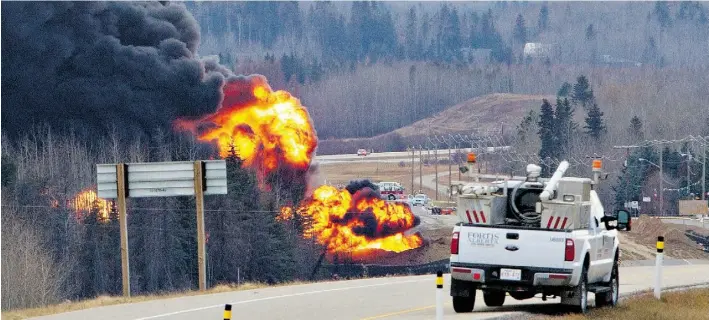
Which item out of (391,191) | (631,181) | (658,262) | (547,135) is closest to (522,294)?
(658,262)

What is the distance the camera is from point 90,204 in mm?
93562

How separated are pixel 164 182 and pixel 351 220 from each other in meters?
56.5

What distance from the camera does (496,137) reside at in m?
183

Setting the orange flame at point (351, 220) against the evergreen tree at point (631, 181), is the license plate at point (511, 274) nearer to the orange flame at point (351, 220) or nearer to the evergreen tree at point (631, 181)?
the orange flame at point (351, 220)

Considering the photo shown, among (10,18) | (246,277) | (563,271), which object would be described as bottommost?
(246,277)

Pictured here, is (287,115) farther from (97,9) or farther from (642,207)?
(642,207)

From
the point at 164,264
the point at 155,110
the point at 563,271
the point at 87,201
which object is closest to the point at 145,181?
the point at 563,271

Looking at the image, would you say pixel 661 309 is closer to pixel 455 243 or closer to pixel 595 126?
pixel 455 243

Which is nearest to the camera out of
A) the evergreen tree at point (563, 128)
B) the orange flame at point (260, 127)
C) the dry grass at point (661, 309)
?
the dry grass at point (661, 309)

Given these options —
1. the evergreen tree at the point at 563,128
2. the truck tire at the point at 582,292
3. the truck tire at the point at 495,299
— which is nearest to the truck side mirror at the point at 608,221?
the truck tire at the point at 582,292

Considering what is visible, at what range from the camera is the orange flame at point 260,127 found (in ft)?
310

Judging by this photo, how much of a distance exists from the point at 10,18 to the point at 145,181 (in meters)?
71.3

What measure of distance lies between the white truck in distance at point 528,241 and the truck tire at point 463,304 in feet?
0.06

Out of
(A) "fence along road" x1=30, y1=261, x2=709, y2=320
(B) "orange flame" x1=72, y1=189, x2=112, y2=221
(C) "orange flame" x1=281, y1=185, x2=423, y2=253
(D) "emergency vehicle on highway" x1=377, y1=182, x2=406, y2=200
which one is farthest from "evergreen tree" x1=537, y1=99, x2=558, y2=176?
(A) "fence along road" x1=30, y1=261, x2=709, y2=320
